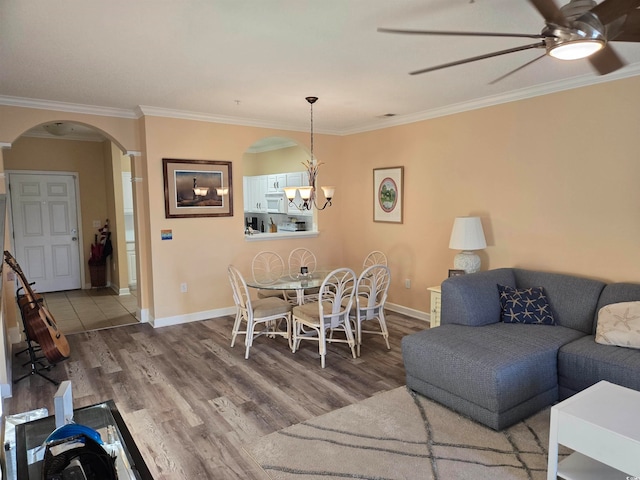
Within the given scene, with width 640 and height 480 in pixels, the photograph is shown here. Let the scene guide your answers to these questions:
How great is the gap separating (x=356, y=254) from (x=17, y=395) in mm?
4262

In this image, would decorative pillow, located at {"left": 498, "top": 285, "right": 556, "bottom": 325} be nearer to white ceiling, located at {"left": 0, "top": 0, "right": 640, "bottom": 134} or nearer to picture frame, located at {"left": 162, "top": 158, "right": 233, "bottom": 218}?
white ceiling, located at {"left": 0, "top": 0, "right": 640, "bottom": 134}

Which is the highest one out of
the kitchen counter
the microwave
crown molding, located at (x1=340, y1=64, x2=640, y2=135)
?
crown molding, located at (x1=340, y1=64, x2=640, y2=135)

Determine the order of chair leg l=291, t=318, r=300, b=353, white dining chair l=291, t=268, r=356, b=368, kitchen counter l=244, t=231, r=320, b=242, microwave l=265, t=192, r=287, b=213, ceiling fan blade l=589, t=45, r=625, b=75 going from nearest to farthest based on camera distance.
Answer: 1. ceiling fan blade l=589, t=45, r=625, b=75
2. white dining chair l=291, t=268, r=356, b=368
3. chair leg l=291, t=318, r=300, b=353
4. kitchen counter l=244, t=231, r=320, b=242
5. microwave l=265, t=192, r=287, b=213

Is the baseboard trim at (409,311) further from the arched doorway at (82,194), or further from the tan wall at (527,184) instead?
the arched doorway at (82,194)

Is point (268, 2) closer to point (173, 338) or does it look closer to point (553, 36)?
point (553, 36)

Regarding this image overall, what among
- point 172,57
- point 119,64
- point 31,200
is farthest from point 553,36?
point 31,200

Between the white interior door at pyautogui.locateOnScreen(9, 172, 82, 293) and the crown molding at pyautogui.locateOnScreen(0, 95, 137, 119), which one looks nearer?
the crown molding at pyautogui.locateOnScreen(0, 95, 137, 119)

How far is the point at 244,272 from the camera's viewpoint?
5551 millimetres

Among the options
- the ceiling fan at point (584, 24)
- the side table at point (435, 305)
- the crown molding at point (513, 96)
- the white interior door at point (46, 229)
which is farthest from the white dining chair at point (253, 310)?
the white interior door at point (46, 229)

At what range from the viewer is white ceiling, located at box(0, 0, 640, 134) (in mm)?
2299

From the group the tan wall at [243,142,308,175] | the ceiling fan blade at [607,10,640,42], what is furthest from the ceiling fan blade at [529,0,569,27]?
the tan wall at [243,142,308,175]

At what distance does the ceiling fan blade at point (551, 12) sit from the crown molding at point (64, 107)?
436cm

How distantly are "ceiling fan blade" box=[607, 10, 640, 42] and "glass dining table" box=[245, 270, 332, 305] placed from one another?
284cm

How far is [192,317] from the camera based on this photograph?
521cm
